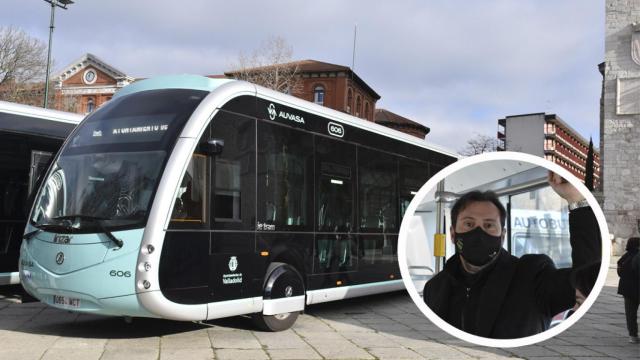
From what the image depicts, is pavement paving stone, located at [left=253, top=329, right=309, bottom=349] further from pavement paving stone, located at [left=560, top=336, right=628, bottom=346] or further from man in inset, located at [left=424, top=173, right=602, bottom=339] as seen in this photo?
man in inset, located at [left=424, top=173, right=602, bottom=339]

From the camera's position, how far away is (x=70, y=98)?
5131 cm

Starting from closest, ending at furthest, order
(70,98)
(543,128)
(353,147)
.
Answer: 1. (543,128)
2. (353,147)
3. (70,98)

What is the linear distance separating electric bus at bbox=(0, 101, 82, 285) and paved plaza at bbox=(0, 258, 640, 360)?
102 cm

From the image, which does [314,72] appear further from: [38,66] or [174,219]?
[174,219]

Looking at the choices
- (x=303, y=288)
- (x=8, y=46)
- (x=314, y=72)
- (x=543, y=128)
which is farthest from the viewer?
(x=314, y=72)

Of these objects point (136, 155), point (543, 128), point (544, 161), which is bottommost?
point (544, 161)

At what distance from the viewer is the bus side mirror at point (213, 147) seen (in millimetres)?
7445

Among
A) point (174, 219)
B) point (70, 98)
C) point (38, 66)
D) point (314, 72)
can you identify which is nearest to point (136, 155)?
point (174, 219)

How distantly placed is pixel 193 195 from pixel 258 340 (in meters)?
2.09

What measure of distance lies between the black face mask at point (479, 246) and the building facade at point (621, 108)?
47.8m

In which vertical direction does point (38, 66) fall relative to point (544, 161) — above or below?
above

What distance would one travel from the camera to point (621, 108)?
45.3 m

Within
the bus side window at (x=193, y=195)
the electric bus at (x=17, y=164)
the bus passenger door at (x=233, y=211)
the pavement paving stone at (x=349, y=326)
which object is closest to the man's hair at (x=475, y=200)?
the bus side window at (x=193, y=195)

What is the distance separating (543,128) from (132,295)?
6.12 metres
